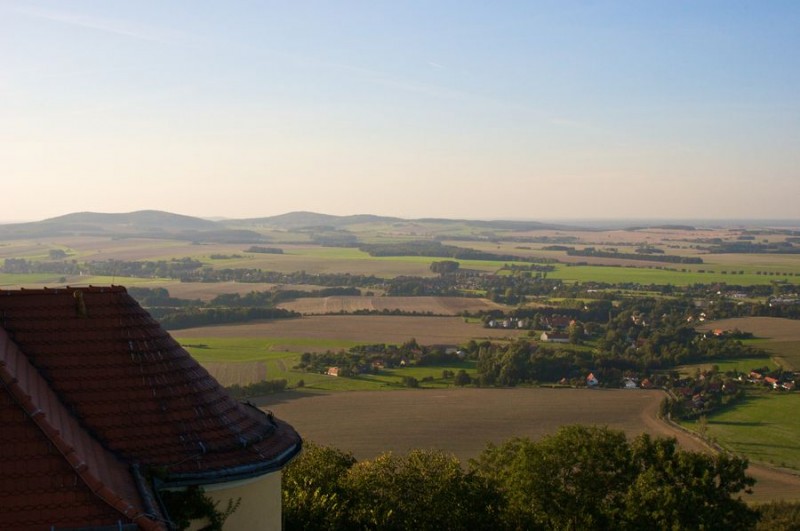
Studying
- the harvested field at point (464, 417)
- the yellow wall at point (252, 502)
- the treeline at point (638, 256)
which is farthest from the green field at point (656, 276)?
the yellow wall at point (252, 502)

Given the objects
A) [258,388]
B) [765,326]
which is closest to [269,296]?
[258,388]

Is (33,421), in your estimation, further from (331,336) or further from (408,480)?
(331,336)

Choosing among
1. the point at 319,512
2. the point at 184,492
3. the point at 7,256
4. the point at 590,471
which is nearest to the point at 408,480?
the point at 319,512

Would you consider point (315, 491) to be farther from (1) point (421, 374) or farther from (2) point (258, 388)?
(1) point (421, 374)

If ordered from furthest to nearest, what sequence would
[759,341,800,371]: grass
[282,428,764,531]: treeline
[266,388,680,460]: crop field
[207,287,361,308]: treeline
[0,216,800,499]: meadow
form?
1. [207,287,361,308]: treeline
2. [759,341,800,371]: grass
3. [0,216,800,499]: meadow
4. [266,388,680,460]: crop field
5. [282,428,764,531]: treeline

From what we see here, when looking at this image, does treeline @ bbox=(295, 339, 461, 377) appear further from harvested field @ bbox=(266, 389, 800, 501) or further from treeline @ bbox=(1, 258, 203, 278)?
treeline @ bbox=(1, 258, 203, 278)

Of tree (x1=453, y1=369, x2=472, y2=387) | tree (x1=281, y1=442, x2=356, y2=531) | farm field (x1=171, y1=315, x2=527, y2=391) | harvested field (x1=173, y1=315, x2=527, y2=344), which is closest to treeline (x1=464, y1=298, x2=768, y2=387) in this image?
tree (x1=453, y1=369, x2=472, y2=387)
